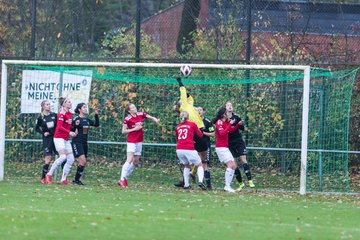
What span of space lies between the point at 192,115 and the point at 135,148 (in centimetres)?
144

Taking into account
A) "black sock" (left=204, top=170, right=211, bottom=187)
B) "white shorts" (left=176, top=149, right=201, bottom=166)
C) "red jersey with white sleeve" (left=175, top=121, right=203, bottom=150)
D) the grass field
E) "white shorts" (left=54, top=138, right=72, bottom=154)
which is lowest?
the grass field

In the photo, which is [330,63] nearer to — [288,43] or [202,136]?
[288,43]

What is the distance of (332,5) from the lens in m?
23.7

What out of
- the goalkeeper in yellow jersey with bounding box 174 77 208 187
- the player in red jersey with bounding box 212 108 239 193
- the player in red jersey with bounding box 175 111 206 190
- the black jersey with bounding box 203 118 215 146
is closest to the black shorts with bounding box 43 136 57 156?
the goalkeeper in yellow jersey with bounding box 174 77 208 187

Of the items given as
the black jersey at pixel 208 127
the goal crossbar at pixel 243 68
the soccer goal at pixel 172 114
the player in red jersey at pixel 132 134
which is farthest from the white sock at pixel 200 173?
the goal crossbar at pixel 243 68

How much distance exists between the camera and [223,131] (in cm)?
1919

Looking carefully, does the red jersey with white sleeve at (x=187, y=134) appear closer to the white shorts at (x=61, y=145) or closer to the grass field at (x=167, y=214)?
the grass field at (x=167, y=214)

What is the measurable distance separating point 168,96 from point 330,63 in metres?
4.05

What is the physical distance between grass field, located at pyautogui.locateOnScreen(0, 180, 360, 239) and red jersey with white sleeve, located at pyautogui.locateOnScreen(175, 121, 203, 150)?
3.22 feet

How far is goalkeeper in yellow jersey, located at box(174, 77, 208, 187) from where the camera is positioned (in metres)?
19.7

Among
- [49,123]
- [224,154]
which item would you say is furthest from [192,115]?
[49,123]

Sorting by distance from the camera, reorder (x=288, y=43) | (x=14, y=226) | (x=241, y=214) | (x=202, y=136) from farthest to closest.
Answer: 1. (x=288, y=43)
2. (x=202, y=136)
3. (x=241, y=214)
4. (x=14, y=226)

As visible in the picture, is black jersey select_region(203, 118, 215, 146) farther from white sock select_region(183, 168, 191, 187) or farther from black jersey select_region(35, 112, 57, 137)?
black jersey select_region(35, 112, 57, 137)

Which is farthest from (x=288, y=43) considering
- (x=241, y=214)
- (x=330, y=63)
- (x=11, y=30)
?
(x=241, y=214)
